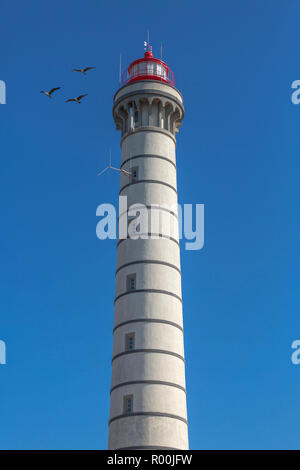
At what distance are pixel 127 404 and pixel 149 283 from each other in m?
6.59

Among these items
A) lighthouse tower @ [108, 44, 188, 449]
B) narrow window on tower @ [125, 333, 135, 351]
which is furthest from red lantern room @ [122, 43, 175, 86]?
narrow window on tower @ [125, 333, 135, 351]

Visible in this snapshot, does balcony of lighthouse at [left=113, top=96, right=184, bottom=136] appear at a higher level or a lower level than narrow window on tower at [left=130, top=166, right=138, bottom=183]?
higher

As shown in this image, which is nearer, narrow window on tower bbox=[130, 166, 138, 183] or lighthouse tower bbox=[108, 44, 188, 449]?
lighthouse tower bbox=[108, 44, 188, 449]

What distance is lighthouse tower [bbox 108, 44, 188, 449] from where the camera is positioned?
94.6 feet

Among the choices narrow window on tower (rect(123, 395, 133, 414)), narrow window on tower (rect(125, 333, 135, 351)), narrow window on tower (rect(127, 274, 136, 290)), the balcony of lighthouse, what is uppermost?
the balcony of lighthouse

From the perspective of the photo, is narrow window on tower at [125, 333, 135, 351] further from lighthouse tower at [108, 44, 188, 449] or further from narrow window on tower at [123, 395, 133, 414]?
narrow window on tower at [123, 395, 133, 414]

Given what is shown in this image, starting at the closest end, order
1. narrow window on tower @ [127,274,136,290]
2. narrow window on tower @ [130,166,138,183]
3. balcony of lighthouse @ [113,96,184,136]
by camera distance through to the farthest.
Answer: narrow window on tower @ [127,274,136,290]
narrow window on tower @ [130,166,138,183]
balcony of lighthouse @ [113,96,184,136]

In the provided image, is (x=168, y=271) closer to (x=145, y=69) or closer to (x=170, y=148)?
(x=170, y=148)

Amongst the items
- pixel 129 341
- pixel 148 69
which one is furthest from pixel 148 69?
pixel 129 341

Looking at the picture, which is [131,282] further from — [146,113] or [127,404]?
[146,113]

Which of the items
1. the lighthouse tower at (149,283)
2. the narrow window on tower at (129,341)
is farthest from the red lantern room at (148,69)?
the narrow window on tower at (129,341)

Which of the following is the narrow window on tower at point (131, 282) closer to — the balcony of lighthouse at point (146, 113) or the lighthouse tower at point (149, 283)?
the lighthouse tower at point (149, 283)
